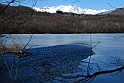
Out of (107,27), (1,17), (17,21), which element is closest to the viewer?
(1,17)

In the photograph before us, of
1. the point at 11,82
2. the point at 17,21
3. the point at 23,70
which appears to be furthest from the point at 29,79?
the point at 17,21

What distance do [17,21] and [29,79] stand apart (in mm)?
1827

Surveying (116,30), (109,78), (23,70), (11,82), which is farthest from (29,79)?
(116,30)

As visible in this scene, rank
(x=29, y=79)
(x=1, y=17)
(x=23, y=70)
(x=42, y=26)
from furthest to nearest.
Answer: (x=42, y=26), (x=23, y=70), (x=29, y=79), (x=1, y=17)

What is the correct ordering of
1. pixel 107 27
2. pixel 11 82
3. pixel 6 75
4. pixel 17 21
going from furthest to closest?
pixel 107 27 → pixel 6 75 → pixel 11 82 → pixel 17 21

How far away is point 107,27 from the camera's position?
56.2m

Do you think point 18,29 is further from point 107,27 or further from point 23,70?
point 107,27

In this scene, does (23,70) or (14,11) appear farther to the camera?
(23,70)

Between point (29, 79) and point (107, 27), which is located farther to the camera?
point (107, 27)

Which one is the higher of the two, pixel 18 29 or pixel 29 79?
pixel 18 29

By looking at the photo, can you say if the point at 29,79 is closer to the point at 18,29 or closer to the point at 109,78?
the point at 18,29

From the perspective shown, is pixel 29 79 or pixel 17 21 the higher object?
pixel 17 21

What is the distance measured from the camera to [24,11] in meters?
4.93

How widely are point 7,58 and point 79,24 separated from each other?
50.3 metres
